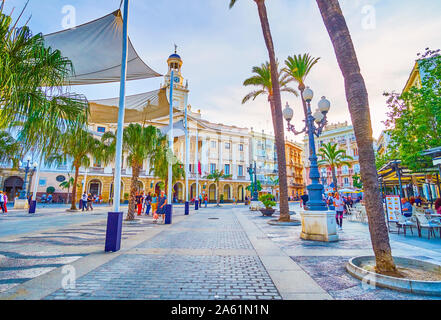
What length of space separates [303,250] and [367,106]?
3.91 m

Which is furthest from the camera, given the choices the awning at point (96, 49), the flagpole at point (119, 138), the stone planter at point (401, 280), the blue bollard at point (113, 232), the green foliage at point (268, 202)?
the green foliage at point (268, 202)

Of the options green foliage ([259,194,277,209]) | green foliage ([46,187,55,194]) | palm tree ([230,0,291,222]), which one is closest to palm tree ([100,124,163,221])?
palm tree ([230,0,291,222])

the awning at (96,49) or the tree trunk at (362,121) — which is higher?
the awning at (96,49)

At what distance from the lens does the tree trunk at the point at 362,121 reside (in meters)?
3.75

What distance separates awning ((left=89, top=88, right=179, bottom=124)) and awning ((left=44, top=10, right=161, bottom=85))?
1.21 m

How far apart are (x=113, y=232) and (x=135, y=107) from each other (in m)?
8.03

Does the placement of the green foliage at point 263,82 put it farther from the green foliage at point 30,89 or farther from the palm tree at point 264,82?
the green foliage at point 30,89

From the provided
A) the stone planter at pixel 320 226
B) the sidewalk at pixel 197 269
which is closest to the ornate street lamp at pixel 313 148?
the stone planter at pixel 320 226

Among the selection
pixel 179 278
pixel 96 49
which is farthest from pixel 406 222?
pixel 96 49

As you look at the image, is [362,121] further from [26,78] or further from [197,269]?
[26,78]

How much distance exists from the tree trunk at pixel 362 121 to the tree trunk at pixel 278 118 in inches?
300

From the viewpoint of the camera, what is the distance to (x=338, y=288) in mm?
3295

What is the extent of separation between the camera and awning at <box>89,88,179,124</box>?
10.6 meters
